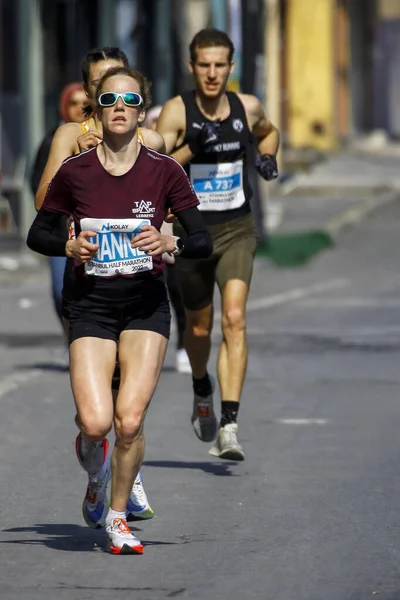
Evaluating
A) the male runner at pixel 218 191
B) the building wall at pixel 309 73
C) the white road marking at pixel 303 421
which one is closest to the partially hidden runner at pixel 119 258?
the male runner at pixel 218 191

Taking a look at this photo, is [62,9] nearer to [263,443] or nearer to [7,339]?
[7,339]

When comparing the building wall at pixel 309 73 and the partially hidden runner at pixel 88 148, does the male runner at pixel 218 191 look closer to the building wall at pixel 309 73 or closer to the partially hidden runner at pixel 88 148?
the partially hidden runner at pixel 88 148

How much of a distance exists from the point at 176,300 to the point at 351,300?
568 cm

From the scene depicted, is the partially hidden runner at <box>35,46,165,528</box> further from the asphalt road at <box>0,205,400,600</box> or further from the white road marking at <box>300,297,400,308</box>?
the white road marking at <box>300,297,400,308</box>

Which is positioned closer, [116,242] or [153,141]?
[116,242]

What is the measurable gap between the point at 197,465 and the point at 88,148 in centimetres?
236

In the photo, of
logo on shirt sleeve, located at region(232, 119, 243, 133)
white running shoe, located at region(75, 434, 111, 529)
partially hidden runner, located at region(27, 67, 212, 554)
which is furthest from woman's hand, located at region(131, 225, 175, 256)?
logo on shirt sleeve, located at region(232, 119, 243, 133)

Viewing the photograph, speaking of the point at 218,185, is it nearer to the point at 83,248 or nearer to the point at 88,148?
the point at 88,148

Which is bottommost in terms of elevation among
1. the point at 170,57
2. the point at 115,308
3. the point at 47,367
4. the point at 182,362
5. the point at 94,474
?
the point at 170,57

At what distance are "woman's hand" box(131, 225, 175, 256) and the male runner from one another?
2476 mm

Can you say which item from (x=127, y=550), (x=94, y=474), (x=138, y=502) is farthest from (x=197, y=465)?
(x=127, y=550)

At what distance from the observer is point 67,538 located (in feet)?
23.9

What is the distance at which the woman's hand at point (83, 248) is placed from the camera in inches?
266

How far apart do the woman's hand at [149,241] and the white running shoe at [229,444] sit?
2.34 metres
